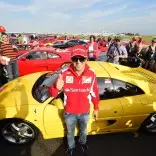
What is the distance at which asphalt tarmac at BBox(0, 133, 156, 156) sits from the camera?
4207 mm

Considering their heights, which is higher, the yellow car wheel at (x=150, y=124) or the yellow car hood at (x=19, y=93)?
the yellow car hood at (x=19, y=93)

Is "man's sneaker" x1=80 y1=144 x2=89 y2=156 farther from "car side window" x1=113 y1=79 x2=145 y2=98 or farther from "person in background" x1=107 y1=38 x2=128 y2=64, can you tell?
"person in background" x1=107 y1=38 x2=128 y2=64

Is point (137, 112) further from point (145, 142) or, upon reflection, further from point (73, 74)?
point (73, 74)

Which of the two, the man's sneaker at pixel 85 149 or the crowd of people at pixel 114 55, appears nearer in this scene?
the man's sneaker at pixel 85 149

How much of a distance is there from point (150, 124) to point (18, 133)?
245 cm

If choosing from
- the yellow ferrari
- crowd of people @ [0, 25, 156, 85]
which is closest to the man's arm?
the yellow ferrari

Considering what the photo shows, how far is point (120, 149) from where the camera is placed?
14.2ft

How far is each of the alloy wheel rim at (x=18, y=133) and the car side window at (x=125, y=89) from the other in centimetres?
165

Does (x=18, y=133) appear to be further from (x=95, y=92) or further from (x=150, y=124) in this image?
(x=150, y=124)

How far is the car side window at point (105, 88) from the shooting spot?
4.26m

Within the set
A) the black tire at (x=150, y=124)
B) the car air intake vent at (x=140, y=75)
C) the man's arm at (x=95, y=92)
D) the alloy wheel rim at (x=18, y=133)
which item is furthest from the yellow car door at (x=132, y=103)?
the alloy wheel rim at (x=18, y=133)

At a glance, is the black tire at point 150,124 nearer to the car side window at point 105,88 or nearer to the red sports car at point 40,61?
the car side window at point 105,88

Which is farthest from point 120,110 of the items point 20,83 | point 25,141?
point 20,83

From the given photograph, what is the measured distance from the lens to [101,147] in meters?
4.36
